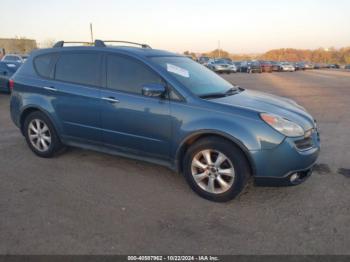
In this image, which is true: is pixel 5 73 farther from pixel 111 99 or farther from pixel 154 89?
pixel 154 89

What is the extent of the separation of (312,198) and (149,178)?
201 centimetres

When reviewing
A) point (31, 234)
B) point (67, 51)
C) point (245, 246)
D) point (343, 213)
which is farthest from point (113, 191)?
point (343, 213)

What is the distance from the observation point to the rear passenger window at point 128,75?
4.00 metres

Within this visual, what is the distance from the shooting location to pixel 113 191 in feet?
12.8

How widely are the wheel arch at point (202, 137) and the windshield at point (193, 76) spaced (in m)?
0.51

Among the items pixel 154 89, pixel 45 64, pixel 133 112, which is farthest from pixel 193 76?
pixel 45 64

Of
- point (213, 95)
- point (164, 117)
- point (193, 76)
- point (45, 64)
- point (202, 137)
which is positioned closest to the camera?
point (202, 137)

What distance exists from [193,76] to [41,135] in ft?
8.34

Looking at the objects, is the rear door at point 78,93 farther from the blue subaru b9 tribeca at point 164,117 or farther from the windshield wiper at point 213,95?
the windshield wiper at point 213,95

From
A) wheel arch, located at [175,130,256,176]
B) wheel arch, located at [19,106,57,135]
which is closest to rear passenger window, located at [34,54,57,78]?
wheel arch, located at [19,106,57,135]

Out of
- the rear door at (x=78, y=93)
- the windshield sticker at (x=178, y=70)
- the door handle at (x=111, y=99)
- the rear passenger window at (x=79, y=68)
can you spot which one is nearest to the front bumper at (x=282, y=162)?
the windshield sticker at (x=178, y=70)

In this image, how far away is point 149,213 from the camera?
3.39m

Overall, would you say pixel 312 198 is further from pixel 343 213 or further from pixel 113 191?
pixel 113 191

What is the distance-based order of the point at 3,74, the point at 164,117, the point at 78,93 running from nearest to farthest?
the point at 164,117
the point at 78,93
the point at 3,74
